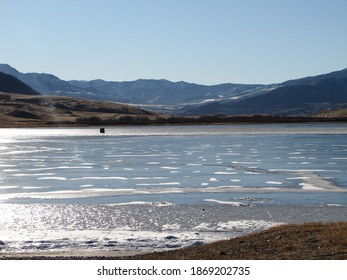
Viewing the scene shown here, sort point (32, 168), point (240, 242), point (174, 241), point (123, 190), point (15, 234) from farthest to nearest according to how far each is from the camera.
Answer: point (32, 168) < point (123, 190) < point (15, 234) < point (174, 241) < point (240, 242)

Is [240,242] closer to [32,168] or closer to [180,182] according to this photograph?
[180,182]

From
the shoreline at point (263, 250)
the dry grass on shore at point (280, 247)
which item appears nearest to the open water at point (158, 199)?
the shoreline at point (263, 250)

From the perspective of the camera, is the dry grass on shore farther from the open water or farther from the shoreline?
the open water

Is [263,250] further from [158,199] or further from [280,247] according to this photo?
[158,199]

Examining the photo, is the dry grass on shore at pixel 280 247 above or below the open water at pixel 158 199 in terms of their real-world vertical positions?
above

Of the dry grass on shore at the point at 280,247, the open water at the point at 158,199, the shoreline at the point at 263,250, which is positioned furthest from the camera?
the open water at the point at 158,199

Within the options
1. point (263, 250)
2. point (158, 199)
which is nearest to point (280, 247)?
point (263, 250)

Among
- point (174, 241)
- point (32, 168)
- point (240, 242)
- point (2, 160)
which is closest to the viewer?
point (240, 242)

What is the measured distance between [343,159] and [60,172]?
2121 cm

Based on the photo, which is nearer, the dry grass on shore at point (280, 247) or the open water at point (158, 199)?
the dry grass on shore at point (280, 247)

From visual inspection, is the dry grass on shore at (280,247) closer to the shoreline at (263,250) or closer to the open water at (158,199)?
the shoreline at (263,250)

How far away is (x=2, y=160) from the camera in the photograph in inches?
2005

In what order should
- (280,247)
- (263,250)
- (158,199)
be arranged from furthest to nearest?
(158,199)
(280,247)
(263,250)
